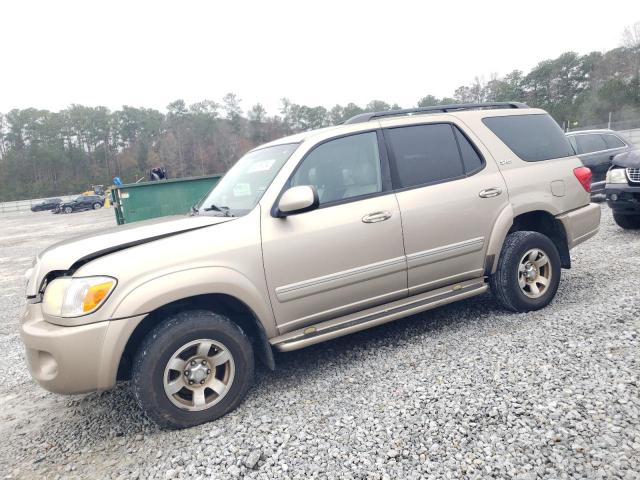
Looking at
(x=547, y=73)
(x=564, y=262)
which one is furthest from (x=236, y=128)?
(x=564, y=262)

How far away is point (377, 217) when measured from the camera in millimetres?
3430

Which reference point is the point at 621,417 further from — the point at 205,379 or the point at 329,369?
the point at 205,379

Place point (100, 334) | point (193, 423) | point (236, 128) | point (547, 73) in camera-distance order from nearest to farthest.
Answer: point (100, 334), point (193, 423), point (547, 73), point (236, 128)

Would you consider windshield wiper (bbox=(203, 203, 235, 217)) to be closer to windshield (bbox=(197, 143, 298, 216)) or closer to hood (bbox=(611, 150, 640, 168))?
windshield (bbox=(197, 143, 298, 216))

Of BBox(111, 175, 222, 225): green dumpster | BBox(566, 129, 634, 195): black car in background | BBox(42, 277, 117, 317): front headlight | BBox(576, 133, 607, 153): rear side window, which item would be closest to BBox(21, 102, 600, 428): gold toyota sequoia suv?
BBox(42, 277, 117, 317): front headlight

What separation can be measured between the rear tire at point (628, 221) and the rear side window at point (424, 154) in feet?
16.2

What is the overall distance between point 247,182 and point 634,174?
6.20 meters

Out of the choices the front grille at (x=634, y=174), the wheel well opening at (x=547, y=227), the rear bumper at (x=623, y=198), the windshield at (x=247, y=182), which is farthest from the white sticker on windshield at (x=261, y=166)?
the front grille at (x=634, y=174)

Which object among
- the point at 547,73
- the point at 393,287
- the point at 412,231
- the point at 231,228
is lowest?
the point at 393,287

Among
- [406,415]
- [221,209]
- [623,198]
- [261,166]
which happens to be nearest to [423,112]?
[261,166]

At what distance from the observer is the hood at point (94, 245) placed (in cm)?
279

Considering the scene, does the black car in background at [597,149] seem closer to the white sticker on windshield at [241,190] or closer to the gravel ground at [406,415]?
the gravel ground at [406,415]

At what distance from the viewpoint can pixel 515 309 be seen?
4129mm

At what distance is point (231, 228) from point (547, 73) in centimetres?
6611
